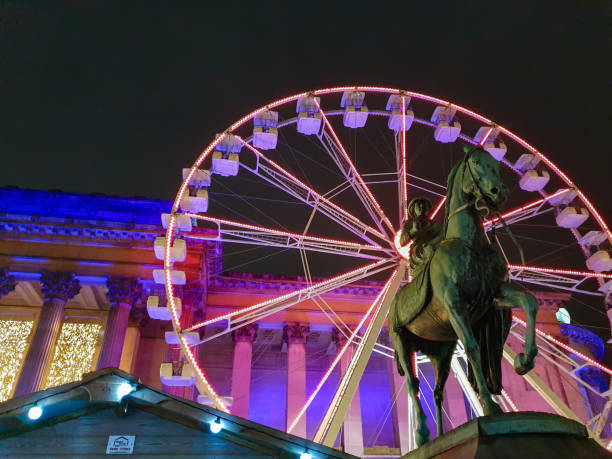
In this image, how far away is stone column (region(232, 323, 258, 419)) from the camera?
2769 centimetres

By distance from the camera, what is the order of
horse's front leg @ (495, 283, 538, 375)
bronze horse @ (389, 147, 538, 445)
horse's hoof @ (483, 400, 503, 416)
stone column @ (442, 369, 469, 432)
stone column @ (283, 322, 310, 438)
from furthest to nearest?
stone column @ (442, 369, 469, 432)
stone column @ (283, 322, 310, 438)
bronze horse @ (389, 147, 538, 445)
horse's front leg @ (495, 283, 538, 375)
horse's hoof @ (483, 400, 503, 416)

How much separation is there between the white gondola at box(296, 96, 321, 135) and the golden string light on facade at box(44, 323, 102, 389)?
16577 mm

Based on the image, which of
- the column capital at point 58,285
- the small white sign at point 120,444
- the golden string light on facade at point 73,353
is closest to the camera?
the small white sign at point 120,444

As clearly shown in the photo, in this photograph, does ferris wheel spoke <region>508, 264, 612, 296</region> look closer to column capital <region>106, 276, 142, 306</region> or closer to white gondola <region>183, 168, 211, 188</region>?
white gondola <region>183, 168, 211, 188</region>

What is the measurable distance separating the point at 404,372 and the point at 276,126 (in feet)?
42.5

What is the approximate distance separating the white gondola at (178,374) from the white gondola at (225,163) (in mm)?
6422

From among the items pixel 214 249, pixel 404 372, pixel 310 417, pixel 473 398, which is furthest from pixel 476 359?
pixel 310 417

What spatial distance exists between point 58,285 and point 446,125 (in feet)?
64.1

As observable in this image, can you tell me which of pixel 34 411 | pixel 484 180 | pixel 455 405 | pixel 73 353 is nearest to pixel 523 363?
pixel 484 180

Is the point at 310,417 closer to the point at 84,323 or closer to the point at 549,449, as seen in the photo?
the point at 84,323

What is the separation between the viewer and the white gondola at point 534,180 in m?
18.3

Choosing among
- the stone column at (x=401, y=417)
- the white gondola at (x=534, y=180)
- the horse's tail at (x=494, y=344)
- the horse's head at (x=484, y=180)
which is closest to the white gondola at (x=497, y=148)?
the white gondola at (x=534, y=180)

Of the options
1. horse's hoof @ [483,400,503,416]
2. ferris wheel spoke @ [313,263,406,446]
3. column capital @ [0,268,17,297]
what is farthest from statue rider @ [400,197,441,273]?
column capital @ [0,268,17,297]

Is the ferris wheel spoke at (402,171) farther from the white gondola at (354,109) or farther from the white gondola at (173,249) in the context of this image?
the white gondola at (173,249)
